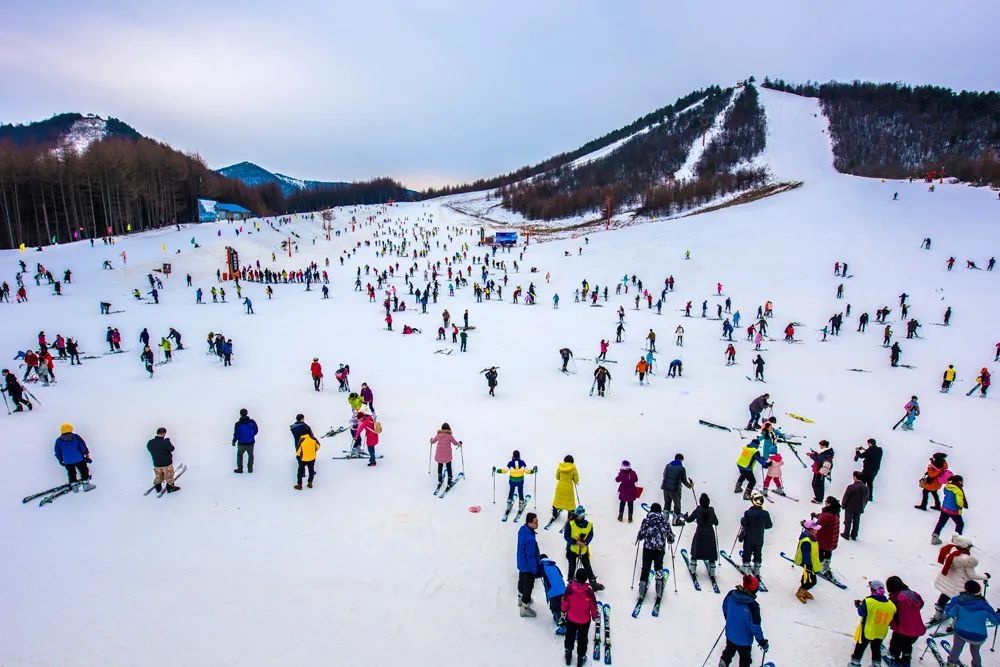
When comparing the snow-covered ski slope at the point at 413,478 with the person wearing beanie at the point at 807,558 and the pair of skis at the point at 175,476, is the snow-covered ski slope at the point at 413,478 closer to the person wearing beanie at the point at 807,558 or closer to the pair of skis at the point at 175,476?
the person wearing beanie at the point at 807,558

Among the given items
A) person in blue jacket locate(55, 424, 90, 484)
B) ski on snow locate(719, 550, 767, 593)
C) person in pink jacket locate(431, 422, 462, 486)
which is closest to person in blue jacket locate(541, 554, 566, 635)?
ski on snow locate(719, 550, 767, 593)

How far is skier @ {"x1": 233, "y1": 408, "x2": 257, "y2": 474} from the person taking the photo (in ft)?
31.0

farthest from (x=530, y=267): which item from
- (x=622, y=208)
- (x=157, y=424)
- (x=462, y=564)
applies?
(x=622, y=208)

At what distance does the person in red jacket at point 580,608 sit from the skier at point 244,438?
284 inches

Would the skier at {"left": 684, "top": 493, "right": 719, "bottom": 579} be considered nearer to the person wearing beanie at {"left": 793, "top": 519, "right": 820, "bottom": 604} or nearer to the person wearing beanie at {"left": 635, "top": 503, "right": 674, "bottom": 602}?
the person wearing beanie at {"left": 635, "top": 503, "right": 674, "bottom": 602}

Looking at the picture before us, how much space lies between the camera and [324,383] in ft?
54.5

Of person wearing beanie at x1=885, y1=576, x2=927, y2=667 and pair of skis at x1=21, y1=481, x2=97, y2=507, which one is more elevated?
pair of skis at x1=21, y1=481, x2=97, y2=507

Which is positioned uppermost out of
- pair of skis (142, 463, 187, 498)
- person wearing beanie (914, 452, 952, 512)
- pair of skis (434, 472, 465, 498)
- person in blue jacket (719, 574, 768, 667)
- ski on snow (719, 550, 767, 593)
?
pair of skis (142, 463, 187, 498)

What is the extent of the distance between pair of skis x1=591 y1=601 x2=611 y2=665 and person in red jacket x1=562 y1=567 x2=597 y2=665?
0.34 m

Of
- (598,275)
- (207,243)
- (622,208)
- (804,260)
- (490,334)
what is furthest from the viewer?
(622,208)

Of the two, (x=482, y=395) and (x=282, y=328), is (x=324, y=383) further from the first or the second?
(x=282, y=328)

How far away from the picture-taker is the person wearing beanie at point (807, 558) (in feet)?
20.8

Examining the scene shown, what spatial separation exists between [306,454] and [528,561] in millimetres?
5031

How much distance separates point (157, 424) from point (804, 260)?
1695 inches
